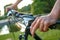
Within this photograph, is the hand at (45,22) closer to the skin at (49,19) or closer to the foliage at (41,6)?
the skin at (49,19)

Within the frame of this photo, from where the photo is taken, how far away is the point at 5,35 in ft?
14.0

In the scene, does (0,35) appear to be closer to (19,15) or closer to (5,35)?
(5,35)

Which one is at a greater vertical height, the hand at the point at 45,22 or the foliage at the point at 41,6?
the hand at the point at 45,22

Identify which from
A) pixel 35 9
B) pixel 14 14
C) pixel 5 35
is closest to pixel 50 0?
pixel 35 9

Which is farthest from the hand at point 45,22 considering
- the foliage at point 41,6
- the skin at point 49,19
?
the foliage at point 41,6

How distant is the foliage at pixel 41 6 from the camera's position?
223 inches

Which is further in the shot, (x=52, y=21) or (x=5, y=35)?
(x=5, y=35)

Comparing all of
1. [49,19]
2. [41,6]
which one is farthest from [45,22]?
[41,6]

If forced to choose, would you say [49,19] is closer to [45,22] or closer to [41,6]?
[45,22]

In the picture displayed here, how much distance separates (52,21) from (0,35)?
3816mm

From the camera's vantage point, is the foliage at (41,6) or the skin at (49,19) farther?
the foliage at (41,6)

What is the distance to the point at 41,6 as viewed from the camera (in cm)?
579

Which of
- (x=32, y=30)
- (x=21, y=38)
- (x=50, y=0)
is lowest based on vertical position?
(x=50, y=0)

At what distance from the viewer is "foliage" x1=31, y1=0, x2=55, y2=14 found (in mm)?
5672
